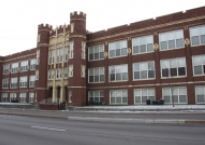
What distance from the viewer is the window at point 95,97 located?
40.1m

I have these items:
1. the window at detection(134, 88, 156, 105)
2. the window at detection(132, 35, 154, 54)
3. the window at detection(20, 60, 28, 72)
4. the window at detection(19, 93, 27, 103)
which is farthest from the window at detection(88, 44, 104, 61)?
the window at detection(19, 93, 27, 103)

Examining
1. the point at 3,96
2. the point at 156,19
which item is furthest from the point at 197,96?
the point at 3,96

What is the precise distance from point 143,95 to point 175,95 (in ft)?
15.4

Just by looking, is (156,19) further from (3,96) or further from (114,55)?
(3,96)

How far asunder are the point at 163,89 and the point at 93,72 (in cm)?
1290

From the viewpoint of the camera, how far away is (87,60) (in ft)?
139

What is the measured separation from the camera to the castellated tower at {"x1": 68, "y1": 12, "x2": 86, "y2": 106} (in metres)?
39.1

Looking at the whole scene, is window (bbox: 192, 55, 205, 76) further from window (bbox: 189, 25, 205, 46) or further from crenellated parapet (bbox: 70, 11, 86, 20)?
crenellated parapet (bbox: 70, 11, 86, 20)

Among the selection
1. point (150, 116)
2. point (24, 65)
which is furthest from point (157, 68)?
point (24, 65)

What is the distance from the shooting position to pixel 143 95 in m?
35.4

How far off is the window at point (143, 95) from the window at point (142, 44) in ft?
18.4

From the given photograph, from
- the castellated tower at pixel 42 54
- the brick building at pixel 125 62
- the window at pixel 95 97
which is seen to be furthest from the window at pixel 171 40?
the castellated tower at pixel 42 54

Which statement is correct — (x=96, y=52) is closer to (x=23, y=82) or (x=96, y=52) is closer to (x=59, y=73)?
(x=59, y=73)

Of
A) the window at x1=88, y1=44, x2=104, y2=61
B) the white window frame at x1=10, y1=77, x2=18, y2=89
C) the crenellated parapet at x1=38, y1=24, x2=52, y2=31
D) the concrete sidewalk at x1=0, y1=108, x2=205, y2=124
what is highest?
the crenellated parapet at x1=38, y1=24, x2=52, y2=31
